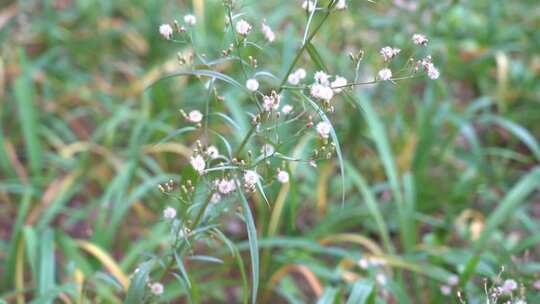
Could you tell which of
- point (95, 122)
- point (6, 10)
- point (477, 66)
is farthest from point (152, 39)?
point (477, 66)

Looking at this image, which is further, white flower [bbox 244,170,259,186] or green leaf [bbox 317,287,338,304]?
green leaf [bbox 317,287,338,304]

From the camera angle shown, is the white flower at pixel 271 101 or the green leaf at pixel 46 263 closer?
the white flower at pixel 271 101

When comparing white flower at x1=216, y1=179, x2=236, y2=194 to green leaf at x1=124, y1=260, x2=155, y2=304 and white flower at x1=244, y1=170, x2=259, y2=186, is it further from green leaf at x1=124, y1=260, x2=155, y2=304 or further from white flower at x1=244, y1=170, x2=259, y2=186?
green leaf at x1=124, y1=260, x2=155, y2=304

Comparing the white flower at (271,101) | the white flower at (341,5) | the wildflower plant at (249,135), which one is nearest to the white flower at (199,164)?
the wildflower plant at (249,135)

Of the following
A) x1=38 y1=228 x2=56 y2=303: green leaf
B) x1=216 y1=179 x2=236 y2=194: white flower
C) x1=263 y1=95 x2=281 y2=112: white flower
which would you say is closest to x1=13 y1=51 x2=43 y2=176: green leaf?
x1=38 y1=228 x2=56 y2=303: green leaf

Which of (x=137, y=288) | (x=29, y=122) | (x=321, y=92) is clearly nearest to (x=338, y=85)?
(x=321, y=92)

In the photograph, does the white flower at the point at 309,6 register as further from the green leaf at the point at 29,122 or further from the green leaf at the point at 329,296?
the green leaf at the point at 29,122
